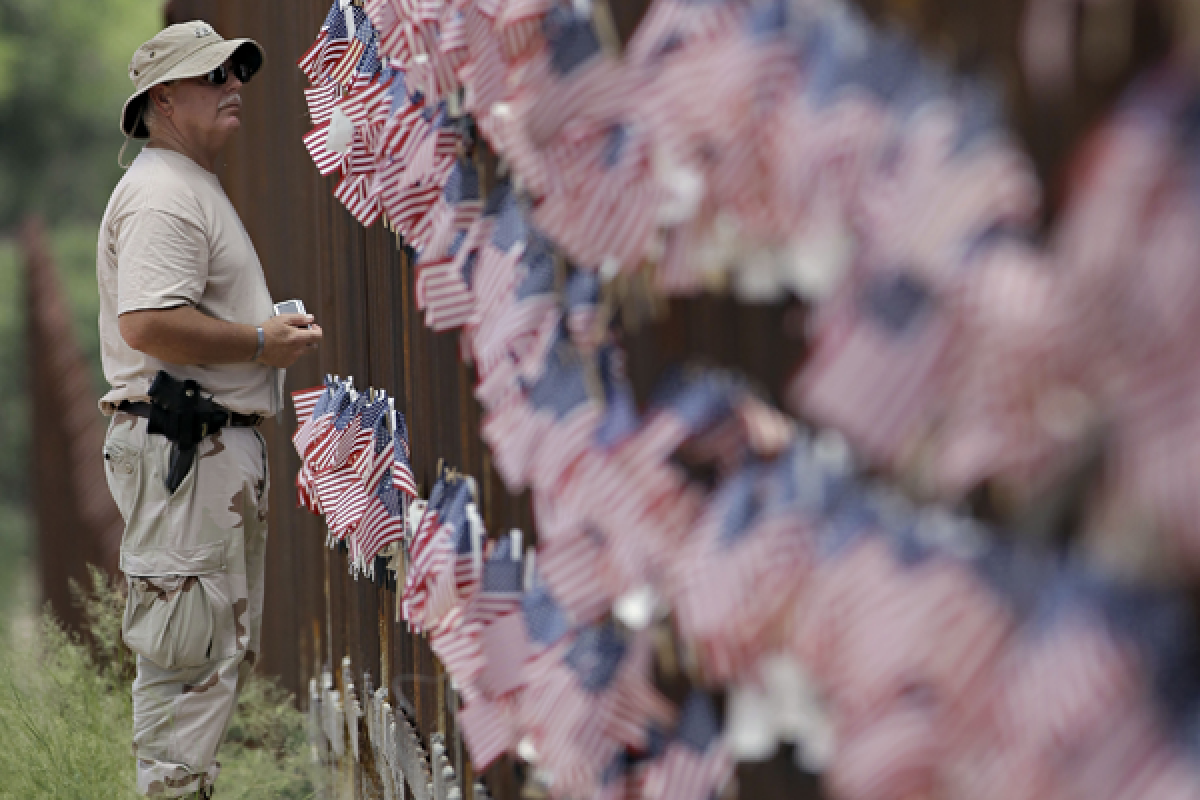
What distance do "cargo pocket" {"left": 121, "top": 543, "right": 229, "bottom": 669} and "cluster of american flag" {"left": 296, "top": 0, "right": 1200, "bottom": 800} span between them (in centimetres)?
155

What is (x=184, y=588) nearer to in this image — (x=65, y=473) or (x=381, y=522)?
(x=381, y=522)

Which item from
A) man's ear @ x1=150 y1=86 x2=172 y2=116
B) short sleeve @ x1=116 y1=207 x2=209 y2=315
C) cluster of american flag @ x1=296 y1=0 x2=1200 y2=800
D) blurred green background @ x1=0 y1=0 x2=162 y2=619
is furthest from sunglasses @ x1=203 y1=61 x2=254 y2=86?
blurred green background @ x1=0 y1=0 x2=162 y2=619

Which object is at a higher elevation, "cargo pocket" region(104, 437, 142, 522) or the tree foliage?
the tree foliage

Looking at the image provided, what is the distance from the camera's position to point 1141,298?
0.86m

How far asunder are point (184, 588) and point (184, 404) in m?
0.44

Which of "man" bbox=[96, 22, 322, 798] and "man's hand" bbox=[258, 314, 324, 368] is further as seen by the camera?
"man's hand" bbox=[258, 314, 324, 368]

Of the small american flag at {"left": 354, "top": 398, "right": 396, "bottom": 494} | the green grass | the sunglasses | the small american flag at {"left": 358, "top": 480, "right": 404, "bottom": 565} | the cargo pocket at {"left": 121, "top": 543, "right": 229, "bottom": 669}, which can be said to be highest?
the sunglasses

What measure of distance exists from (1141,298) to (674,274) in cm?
60

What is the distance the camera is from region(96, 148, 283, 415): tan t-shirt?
3.21 m

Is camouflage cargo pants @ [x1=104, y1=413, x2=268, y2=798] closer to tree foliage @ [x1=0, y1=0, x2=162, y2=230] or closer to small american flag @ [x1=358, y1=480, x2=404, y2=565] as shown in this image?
small american flag @ [x1=358, y1=480, x2=404, y2=565]

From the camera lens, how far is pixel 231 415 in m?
3.40

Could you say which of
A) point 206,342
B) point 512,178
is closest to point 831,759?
point 512,178

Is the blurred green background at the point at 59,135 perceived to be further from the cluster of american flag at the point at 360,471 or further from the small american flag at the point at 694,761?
the small american flag at the point at 694,761

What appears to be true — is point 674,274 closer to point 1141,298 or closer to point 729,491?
point 729,491
